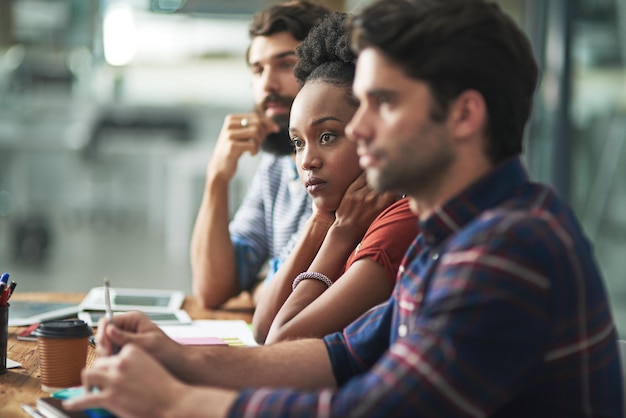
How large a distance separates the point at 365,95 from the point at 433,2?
0.42 feet

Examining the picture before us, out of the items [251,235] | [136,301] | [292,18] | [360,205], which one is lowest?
[136,301]

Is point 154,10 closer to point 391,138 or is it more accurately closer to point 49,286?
point 49,286

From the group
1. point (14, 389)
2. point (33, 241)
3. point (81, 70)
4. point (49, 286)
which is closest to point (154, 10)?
point (81, 70)

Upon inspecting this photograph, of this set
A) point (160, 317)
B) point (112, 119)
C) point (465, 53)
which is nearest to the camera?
point (465, 53)

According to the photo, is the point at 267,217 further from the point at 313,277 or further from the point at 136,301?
the point at 313,277

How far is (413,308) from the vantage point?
0.93 m

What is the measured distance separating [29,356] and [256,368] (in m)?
0.54

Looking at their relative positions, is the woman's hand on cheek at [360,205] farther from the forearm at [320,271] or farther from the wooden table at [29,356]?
the wooden table at [29,356]

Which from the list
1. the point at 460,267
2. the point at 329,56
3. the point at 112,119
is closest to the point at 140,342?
the point at 460,267

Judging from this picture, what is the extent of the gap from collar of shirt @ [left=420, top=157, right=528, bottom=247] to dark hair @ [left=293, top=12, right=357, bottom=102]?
0.49m

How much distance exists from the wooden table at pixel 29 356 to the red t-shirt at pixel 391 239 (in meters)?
0.51

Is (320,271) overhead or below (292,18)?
below

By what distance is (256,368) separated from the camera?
3.56ft

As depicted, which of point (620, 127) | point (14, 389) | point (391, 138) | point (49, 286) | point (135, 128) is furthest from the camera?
point (135, 128)
